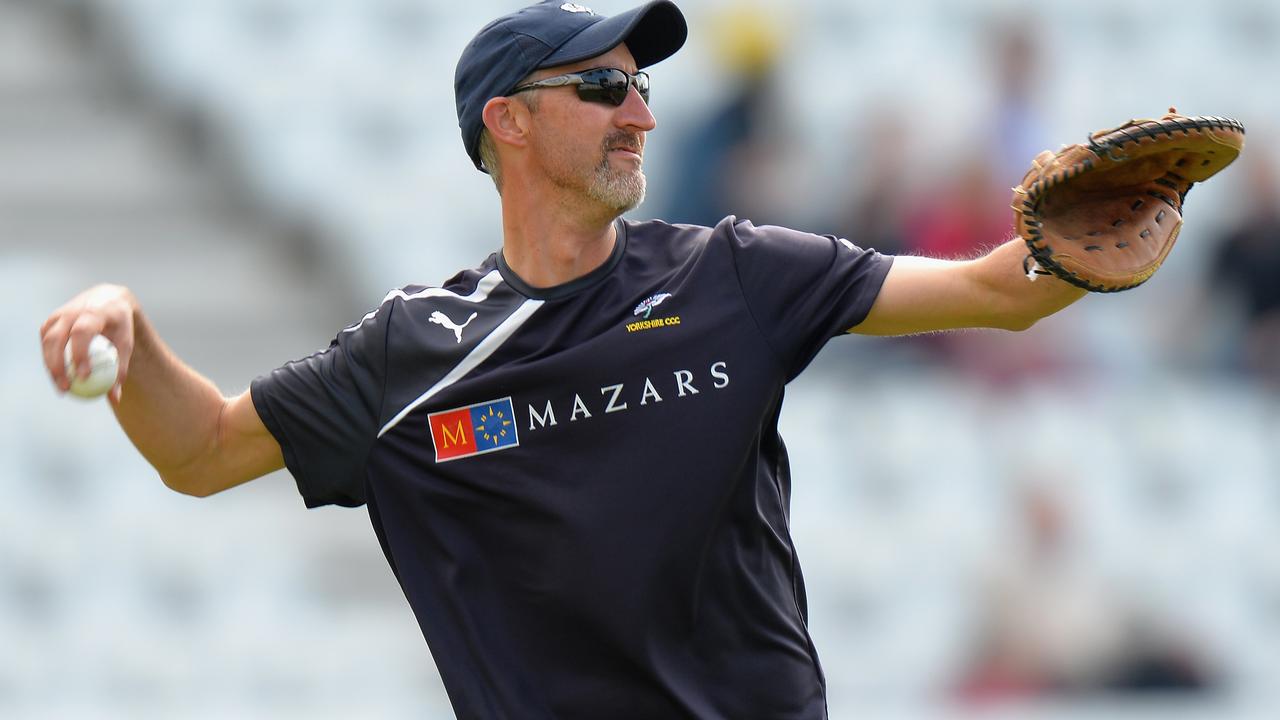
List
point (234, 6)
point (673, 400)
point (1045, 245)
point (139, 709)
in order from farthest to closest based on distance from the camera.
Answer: point (234, 6) → point (139, 709) → point (673, 400) → point (1045, 245)

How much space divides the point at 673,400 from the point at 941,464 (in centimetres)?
423

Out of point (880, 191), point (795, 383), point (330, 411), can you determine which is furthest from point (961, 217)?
point (330, 411)

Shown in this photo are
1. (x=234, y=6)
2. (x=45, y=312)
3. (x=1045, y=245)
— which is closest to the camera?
(x=1045, y=245)

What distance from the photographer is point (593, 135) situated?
4.04 m

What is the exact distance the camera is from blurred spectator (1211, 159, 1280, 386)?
8.30m

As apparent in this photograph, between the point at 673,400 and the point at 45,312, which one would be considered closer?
the point at 673,400

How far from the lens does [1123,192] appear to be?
148 inches

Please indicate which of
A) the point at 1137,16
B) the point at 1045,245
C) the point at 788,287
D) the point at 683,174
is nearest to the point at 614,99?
the point at 788,287

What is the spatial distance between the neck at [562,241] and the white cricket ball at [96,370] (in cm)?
91

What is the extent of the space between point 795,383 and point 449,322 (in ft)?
13.2

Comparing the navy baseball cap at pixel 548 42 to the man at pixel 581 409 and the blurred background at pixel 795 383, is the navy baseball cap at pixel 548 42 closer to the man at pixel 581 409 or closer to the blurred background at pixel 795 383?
the man at pixel 581 409

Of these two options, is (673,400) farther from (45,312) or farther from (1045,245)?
(45,312)

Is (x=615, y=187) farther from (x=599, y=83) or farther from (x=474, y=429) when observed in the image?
(x=474, y=429)

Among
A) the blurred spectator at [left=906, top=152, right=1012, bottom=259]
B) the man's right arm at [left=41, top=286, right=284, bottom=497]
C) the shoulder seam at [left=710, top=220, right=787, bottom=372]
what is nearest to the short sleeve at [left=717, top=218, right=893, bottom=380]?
the shoulder seam at [left=710, top=220, right=787, bottom=372]
